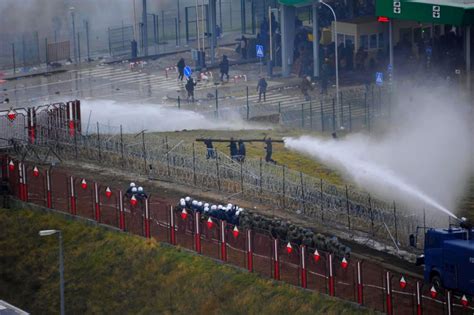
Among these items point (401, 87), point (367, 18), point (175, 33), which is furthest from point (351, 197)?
point (175, 33)

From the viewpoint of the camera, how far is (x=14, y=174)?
5850 centimetres

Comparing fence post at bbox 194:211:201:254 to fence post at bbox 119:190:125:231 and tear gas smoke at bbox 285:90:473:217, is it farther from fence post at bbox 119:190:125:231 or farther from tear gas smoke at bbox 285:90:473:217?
tear gas smoke at bbox 285:90:473:217

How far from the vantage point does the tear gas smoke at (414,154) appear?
198 ft

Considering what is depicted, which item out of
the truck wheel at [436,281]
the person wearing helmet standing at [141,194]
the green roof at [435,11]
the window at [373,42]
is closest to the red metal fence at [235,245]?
the person wearing helmet standing at [141,194]

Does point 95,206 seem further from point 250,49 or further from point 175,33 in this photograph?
point 175,33

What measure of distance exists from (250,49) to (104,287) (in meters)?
42.1

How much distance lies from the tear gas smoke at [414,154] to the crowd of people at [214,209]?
297 inches

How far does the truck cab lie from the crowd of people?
22.8 feet

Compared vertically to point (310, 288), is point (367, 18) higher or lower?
higher

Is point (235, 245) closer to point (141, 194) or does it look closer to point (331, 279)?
point (331, 279)

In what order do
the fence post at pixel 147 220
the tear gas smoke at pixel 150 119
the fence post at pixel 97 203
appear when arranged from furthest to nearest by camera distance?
the tear gas smoke at pixel 150 119
the fence post at pixel 97 203
the fence post at pixel 147 220

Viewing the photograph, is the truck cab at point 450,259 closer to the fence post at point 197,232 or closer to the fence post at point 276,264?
the fence post at point 276,264

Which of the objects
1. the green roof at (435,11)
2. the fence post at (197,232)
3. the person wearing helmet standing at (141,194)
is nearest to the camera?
the fence post at (197,232)

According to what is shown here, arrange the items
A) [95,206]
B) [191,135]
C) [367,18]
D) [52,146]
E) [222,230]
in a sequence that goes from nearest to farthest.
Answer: [222,230]
[95,206]
[52,146]
[191,135]
[367,18]
